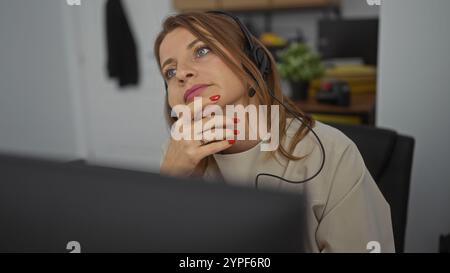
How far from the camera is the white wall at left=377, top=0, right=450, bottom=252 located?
990 mm

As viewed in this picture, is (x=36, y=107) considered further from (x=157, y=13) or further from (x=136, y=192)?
(x=136, y=192)

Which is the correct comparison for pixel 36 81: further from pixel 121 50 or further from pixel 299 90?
pixel 299 90

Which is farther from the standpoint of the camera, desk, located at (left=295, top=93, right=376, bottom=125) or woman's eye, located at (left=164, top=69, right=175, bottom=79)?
desk, located at (left=295, top=93, right=376, bottom=125)

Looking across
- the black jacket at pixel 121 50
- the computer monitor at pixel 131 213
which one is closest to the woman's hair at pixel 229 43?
the computer monitor at pixel 131 213

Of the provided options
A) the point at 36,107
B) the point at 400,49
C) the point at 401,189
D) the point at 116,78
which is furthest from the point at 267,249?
the point at 116,78

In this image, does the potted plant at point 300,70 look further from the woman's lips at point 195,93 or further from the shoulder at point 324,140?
the woman's lips at point 195,93

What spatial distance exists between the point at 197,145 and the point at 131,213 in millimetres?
321

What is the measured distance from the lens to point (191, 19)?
2.23ft

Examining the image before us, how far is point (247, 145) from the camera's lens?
2.45 feet

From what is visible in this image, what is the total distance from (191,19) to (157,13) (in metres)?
1.80

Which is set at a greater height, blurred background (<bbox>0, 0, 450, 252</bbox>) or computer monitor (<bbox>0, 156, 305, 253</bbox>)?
blurred background (<bbox>0, 0, 450, 252</bbox>)

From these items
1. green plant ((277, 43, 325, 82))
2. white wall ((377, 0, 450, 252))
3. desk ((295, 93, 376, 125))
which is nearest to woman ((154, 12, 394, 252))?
white wall ((377, 0, 450, 252))

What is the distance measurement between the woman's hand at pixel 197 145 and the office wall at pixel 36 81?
35.9 inches

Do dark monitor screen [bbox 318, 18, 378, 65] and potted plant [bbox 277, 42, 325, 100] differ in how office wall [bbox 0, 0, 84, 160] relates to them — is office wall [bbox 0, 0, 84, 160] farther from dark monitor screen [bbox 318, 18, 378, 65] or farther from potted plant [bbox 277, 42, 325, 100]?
dark monitor screen [bbox 318, 18, 378, 65]
